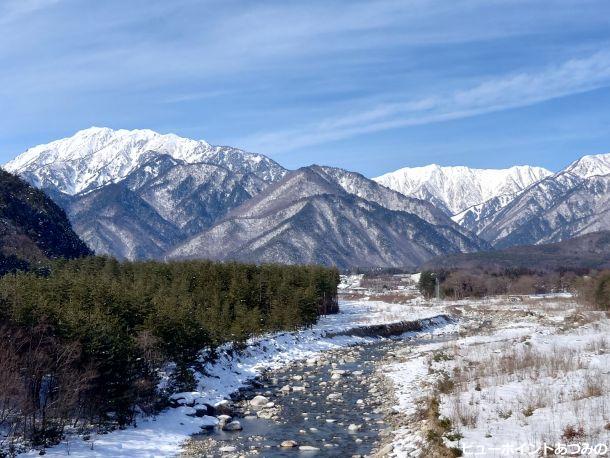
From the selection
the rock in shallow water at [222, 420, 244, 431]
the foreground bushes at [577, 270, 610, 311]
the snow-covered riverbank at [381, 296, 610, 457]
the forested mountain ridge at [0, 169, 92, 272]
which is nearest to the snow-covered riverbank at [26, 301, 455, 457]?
the rock in shallow water at [222, 420, 244, 431]

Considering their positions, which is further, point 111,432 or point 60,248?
point 60,248

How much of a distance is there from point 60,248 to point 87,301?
112319 mm

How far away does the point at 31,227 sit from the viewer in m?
133

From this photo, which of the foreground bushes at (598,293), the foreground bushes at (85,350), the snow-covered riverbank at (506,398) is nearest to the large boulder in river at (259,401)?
the foreground bushes at (85,350)

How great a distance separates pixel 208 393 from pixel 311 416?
7606 millimetres

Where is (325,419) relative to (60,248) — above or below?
below

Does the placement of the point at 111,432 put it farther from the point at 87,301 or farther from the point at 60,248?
the point at 60,248

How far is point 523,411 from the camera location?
2266 cm

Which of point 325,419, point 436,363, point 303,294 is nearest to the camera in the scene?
point 325,419

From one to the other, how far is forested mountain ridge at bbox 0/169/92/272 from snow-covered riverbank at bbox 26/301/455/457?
67.1 m

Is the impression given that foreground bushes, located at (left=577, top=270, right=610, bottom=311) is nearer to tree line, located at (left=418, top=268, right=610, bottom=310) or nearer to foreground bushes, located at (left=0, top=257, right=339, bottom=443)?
tree line, located at (left=418, top=268, right=610, bottom=310)

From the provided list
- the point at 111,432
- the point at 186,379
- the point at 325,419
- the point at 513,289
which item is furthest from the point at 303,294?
the point at 513,289

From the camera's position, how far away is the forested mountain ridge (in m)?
115

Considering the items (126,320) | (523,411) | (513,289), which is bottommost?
(513,289)
